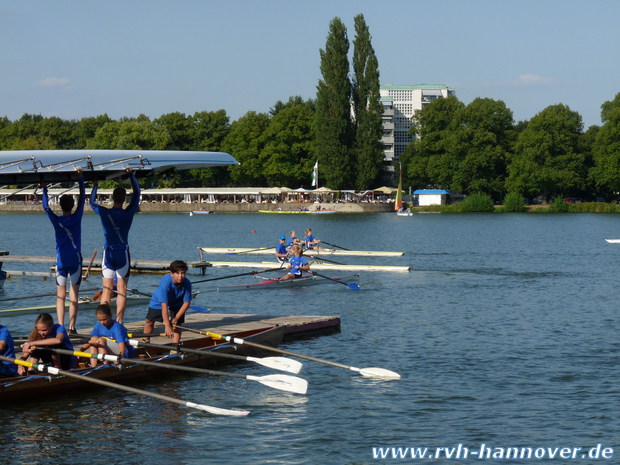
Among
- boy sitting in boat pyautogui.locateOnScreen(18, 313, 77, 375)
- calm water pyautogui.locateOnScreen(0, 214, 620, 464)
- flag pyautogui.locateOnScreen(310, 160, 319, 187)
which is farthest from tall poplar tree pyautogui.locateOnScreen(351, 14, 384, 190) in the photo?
boy sitting in boat pyautogui.locateOnScreen(18, 313, 77, 375)

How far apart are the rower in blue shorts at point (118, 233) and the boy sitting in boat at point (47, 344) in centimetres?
140

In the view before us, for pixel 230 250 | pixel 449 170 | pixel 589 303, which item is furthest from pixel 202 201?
pixel 589 303

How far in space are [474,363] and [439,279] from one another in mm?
16319

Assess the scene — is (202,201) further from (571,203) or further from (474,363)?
(474,363)

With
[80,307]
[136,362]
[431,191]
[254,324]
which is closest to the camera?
[136,362]

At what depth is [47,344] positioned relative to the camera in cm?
1252

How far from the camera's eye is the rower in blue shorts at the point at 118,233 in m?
14.0

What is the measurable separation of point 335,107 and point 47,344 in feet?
296

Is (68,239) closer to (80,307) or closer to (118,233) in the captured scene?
(118,233)

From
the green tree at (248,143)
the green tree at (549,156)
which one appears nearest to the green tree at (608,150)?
the green tree at (549,156)

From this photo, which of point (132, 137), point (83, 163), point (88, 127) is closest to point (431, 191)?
point (132, 137)

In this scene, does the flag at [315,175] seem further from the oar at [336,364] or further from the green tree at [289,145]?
the oar at [336,364]

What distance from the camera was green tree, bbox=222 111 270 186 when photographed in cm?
12344

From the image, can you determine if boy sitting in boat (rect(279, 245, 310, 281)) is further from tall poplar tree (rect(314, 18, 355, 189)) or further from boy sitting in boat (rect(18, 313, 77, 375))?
tall poplar tree (rect(314, 18, 355, 189))
